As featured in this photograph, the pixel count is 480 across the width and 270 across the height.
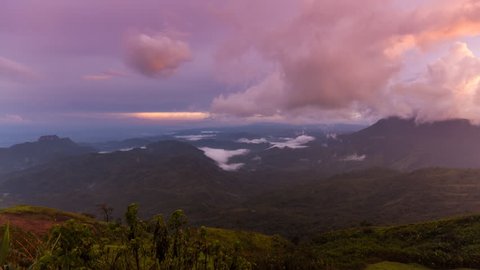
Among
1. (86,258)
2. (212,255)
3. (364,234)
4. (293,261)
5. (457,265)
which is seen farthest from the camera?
(364,234)

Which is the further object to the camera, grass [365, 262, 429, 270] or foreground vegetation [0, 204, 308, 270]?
grass [365, 262, 429, 270]

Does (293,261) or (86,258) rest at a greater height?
(86,258)

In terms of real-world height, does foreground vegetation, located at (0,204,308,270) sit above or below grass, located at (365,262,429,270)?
above

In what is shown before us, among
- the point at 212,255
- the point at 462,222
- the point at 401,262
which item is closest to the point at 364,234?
the point at 462,222

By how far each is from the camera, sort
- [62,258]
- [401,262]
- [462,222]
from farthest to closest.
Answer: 1. [462,222]
2. [401,262]
3. [62,258]

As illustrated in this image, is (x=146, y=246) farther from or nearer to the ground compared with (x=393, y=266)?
farther from the ground

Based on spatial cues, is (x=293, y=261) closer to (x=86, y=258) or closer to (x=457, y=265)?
(x=457, y=265)

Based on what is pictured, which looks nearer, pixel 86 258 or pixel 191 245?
pixel 86 258

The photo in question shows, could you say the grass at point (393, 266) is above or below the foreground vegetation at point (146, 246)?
below

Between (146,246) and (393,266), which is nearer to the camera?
(146,246)

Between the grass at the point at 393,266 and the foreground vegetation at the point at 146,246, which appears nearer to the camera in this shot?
the foreground vegetation at the point at 146,246

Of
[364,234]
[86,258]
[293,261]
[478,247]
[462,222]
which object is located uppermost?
[86,258]
